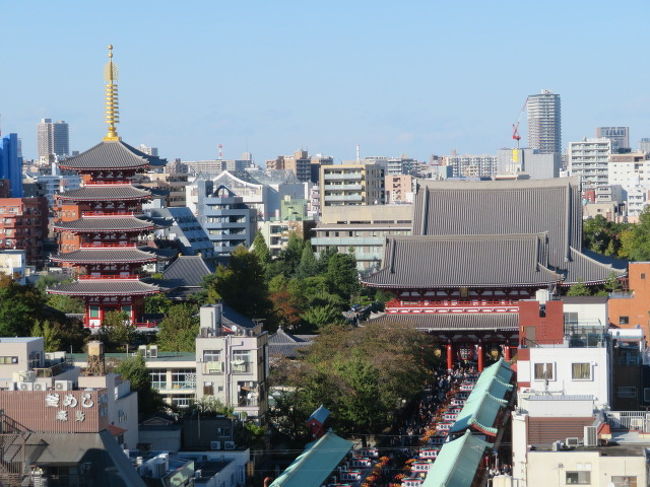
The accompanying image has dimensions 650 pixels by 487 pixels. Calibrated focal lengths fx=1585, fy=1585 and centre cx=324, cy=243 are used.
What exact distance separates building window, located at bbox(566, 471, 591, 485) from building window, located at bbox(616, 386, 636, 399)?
64.0 ft

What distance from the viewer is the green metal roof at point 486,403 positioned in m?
52.4

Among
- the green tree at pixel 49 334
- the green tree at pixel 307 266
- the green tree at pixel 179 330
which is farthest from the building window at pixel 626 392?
the green tree at pixel 307 266

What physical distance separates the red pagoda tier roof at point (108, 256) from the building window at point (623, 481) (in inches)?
1924

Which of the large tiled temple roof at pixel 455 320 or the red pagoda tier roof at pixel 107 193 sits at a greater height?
the red pagoda tier roof at pixel 107 193

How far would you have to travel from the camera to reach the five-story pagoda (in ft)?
265

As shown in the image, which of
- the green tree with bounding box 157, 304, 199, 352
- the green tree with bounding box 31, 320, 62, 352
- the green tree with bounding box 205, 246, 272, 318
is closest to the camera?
the green tree with bounding box 31, 320, 62, 352

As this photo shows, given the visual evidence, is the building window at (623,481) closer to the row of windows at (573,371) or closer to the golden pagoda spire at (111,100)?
the row of windows at (573,371)

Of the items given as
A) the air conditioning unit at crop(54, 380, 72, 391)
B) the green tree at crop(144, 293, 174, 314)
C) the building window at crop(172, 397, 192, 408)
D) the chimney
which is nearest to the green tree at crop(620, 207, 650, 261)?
the green tree at crop(144, 293, 174, 314)

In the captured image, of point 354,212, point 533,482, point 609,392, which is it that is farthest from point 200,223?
point 533,482

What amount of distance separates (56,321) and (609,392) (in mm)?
30503

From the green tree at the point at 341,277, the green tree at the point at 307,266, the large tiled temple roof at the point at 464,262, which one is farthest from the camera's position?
the green tree at the point at 307,266

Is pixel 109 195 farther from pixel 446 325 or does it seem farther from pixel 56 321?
pixel 446 325

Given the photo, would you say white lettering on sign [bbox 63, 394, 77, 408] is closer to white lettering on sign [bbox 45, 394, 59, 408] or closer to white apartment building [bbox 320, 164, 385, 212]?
white lettering on sign [bbox 45, 394, 59, 408]

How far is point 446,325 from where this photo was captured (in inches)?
3233
